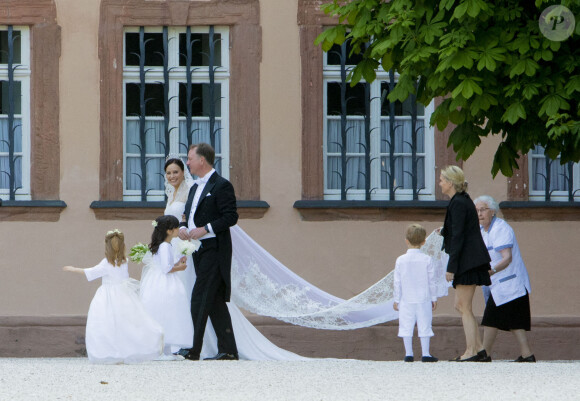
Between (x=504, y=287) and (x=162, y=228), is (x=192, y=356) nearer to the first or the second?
(x=162, y=228)

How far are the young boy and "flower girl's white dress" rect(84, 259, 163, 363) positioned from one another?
2143 mm

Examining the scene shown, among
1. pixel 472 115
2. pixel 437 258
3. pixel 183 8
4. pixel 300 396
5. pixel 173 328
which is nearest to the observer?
pixel 300 396

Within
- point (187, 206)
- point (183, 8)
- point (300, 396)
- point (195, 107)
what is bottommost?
point (300, 396)

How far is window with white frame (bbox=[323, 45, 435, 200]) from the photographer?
1510 cm

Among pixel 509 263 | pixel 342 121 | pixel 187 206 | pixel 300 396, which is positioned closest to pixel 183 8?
pixel 342 121

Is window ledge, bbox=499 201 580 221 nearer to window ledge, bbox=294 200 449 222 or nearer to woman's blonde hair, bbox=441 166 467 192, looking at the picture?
window ledge, bbox=294 200 449 222

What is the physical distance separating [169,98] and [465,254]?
172 inches

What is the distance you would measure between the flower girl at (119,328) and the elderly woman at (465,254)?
8.34 feet

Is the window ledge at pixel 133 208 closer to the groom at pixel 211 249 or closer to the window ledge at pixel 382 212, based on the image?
the window ledge at pixel 382 212

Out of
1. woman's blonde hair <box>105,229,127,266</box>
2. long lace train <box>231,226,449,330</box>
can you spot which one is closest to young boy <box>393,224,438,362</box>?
long lace train <box>231,226,449,330</box>

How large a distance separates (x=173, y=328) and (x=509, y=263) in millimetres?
3035

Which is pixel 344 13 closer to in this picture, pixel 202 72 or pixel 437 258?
pixel 437 258

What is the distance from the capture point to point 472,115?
1067 cm

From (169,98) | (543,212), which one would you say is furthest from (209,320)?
(543,212)
